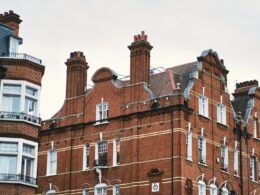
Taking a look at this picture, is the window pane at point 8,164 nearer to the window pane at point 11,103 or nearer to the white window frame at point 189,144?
the window pane at point 11,103

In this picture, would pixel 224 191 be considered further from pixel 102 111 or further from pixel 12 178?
pixel 12 178

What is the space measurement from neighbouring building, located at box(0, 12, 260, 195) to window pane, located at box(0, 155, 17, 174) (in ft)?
33.8

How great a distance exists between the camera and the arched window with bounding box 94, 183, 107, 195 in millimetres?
58094

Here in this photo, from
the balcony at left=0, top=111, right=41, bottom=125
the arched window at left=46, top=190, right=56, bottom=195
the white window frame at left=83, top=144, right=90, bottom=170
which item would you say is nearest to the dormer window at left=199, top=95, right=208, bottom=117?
the white window frame at left=83, top=144, right=90, bottom=170

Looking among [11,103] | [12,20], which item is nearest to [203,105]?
[12,20]

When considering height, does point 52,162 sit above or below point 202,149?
below

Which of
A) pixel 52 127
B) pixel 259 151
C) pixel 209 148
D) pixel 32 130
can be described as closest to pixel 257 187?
pixel 259 151

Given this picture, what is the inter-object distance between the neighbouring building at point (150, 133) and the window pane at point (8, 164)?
10.3m

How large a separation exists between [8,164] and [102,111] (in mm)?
19321

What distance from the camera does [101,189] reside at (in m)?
58.4

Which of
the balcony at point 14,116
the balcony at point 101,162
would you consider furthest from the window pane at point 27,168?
the balcony at point 101,162

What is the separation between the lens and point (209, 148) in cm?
5797

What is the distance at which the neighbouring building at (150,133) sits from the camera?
181 feet

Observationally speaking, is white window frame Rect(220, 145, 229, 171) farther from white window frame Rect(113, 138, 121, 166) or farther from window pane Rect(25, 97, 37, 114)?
window pane Rect(25, 97, 37, 114)
